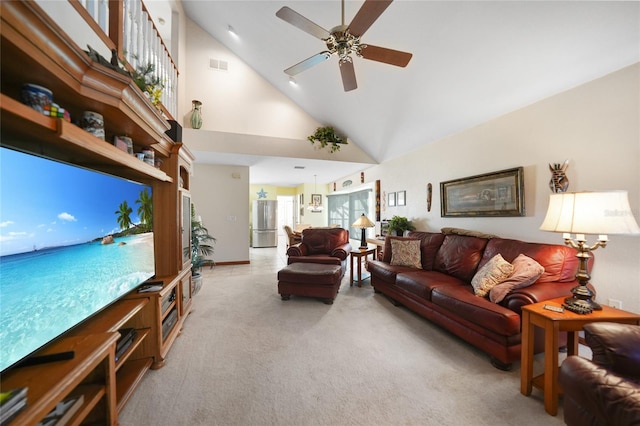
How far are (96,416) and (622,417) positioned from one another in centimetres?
237

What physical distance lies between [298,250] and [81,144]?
3124 mm

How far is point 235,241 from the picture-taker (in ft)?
17.2

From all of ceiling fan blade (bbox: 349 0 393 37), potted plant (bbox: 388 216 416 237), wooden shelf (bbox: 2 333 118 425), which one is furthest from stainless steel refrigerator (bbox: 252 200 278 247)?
wooden shelf (bbox: 2 333 118 425)

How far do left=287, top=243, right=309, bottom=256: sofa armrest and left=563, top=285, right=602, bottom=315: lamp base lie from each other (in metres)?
3.11

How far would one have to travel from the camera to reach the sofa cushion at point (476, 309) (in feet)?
5.49

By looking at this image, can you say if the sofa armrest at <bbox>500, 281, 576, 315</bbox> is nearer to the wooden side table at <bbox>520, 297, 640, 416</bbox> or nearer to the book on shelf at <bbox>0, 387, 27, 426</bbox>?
the wooden side table at <bbox>520, 297, 640, 416</bbox>

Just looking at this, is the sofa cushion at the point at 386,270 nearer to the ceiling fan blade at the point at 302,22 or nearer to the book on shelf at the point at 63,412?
the ceiling fan blade at the point at 302,22

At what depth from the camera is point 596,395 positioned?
0.96m

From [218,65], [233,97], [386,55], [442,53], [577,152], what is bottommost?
[577,152]

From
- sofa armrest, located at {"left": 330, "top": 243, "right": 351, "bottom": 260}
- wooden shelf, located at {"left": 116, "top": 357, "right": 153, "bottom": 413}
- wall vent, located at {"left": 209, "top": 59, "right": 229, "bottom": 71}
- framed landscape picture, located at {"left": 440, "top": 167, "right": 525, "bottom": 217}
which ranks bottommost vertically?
wooden shelf, located at {"left": 116, "top": 357, "right": 153, "bottom": 413}

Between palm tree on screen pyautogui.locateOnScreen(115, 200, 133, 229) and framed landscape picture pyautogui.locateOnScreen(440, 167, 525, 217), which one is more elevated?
framed landscape picture pyautogui.locateOnScreen(440, 167, 525, 217)

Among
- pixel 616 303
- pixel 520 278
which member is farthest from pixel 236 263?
pixel 616 303

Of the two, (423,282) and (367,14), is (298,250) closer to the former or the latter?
(423,282)

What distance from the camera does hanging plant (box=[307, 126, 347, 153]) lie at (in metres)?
4.67
